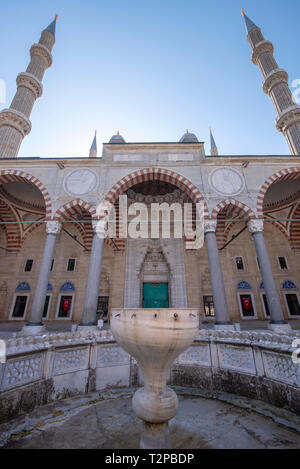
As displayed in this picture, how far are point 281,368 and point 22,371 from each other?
392 centimetres

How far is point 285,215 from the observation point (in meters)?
13.0

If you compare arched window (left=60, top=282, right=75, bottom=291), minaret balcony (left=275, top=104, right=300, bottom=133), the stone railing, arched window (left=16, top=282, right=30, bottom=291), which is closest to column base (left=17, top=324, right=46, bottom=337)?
the stone railing

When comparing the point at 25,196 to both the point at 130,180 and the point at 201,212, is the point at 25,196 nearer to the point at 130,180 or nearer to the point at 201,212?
the point at 130,180

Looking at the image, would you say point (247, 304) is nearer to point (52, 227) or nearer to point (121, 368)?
point (121, 368)

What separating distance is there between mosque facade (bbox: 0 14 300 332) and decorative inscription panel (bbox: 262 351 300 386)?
439 centimetres

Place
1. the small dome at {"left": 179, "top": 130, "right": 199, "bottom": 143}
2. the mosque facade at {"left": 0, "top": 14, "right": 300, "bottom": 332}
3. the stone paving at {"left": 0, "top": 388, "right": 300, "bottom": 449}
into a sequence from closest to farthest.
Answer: the stone paving at {"left": 0, "top": 388, "right": 300, "bottom": 449}
the mosque facade at {"left": 0, "top": 14, "right": 300, "bottom": 332}
the small dome at {"left": 179, "top": 130, "right": 199, "bottom": 143}

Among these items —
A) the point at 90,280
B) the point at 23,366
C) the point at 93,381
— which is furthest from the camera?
the point at 90,280

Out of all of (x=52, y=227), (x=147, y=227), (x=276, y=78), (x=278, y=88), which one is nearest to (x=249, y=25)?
(x=276, y=78)

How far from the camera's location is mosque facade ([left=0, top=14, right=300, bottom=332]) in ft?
30.0

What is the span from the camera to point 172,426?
8.30 ft

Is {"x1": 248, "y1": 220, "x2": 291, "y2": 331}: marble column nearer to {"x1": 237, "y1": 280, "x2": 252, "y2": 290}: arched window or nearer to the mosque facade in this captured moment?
the mosque facade

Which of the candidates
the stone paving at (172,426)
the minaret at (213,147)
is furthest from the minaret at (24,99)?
the minaret at (213,147)

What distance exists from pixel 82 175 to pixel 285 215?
12.3 metres

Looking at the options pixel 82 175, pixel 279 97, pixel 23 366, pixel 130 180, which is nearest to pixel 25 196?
pixel 82 175
